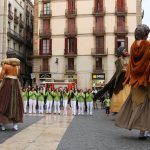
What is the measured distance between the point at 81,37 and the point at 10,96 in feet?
158

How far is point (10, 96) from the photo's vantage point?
1104 centimetres

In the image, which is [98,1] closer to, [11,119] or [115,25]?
[115,25]

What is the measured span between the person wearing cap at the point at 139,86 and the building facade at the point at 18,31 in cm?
4253

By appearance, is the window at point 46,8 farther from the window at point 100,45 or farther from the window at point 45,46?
the window at point 100,45

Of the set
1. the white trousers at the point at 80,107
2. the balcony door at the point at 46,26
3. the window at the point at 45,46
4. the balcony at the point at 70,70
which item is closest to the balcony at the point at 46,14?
the balcony door at the point at 46,26

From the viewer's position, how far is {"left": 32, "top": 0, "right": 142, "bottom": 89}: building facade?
5731 centimetres

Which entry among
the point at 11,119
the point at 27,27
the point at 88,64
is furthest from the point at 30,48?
the point at 11,119

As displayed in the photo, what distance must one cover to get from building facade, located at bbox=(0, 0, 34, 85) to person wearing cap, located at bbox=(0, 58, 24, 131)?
3951cm

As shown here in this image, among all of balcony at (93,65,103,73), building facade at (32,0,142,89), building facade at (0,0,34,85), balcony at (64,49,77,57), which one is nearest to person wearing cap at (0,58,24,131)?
building facade at (0,0,34,85)

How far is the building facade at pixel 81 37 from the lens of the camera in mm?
57312

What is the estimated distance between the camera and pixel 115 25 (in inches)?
2287

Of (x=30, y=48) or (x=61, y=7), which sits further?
(x=30, y=48)

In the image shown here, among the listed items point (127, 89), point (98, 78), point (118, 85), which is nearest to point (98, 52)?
point (98, 78)

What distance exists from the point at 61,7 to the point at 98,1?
17.4 ft
